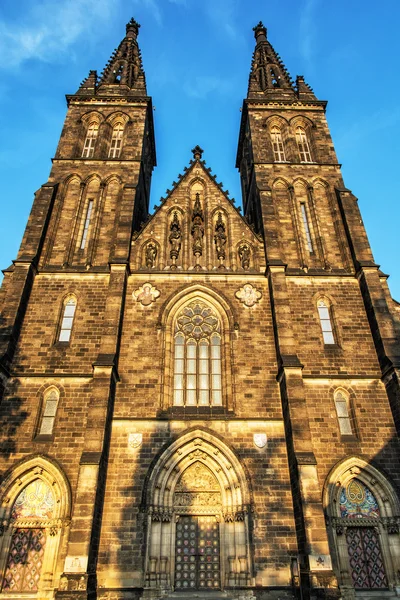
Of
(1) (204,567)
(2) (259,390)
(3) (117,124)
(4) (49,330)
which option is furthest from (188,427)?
(3) (117,124)

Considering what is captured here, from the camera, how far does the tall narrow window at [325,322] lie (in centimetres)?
1653

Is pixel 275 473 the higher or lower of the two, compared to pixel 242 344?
lower

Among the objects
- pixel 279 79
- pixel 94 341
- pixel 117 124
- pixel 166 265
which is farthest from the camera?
pixel 279 79

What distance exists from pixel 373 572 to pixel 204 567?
4738 mm

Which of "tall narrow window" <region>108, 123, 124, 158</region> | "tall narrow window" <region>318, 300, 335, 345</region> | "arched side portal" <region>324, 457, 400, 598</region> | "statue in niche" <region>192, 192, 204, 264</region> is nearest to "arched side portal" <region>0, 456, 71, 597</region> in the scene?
"arched side portal" <region>324, 457, 400, 598</region>

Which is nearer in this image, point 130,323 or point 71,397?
point 71,397

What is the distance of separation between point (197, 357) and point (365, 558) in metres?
7.94

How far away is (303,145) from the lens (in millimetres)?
23781

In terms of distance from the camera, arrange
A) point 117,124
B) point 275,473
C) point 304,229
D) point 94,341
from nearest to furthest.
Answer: point 275,473 < point 94,341 < point 304,229 < point 117,124

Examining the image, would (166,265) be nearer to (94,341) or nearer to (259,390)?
(94,341)

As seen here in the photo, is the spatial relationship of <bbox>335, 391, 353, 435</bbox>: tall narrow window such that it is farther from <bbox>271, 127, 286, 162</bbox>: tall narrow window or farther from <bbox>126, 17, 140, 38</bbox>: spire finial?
<bbox>126, 17, 140, 38</bbox>: spire finial

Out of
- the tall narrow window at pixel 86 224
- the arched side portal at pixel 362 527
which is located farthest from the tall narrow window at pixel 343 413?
the tall narrow window at pixel 86 224

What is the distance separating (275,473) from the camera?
44.9 ft

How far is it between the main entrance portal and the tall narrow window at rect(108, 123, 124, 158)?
17353mm
